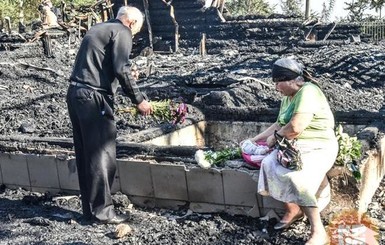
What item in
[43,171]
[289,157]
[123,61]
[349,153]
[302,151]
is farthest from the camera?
[43,171]

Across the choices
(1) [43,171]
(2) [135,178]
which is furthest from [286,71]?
(1) [43,171]

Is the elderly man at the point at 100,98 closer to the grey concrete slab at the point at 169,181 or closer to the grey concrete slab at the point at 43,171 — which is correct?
the grey concrete slab at the point at 169,181

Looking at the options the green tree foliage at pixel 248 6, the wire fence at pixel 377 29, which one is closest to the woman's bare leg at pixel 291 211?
the wire fence at pixel 377 29

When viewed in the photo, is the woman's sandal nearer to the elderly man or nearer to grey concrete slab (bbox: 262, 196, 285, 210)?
grey concrete slab (bbox: 262, 196, 285, 210)

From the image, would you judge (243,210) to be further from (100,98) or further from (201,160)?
(100,98)

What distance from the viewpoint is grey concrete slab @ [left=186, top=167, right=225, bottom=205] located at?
16.0 feet

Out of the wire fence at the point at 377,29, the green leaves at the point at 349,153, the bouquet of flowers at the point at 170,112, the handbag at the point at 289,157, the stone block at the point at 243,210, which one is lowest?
the wire fence at the point at 377,29

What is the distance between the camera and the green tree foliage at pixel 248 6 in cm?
3466

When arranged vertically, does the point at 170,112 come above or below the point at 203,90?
above

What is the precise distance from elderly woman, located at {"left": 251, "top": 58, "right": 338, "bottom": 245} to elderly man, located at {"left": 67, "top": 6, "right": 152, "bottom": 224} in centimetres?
125

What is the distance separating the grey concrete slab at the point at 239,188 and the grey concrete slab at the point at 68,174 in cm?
167

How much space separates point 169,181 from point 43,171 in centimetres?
152

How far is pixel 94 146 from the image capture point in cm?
480

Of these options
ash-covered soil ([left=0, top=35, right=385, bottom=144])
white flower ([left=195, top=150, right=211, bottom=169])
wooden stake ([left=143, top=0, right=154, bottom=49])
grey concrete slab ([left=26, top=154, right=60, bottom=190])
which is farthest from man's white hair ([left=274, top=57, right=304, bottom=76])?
wooden stake ([left=143, top=0, right=154, bottom=49])
